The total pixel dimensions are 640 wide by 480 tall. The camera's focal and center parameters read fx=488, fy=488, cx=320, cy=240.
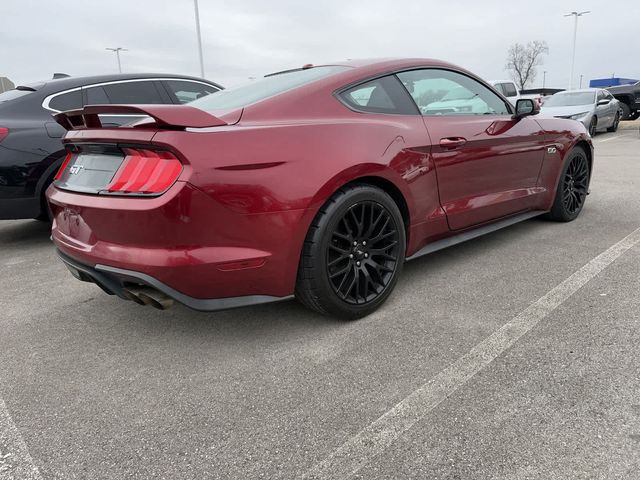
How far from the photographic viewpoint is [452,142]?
3152 mm

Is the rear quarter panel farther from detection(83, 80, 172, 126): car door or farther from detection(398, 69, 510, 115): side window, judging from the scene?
detection(83, 80, 172, 126): car door

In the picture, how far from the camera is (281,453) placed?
1.75m

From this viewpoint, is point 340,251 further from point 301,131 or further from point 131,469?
point 131,469

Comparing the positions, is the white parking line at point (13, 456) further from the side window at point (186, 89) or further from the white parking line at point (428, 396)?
the side window at point (186, 89)

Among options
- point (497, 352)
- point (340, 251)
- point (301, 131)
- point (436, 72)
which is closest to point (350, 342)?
point (340, 251)

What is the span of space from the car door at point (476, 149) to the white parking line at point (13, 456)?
2.53m

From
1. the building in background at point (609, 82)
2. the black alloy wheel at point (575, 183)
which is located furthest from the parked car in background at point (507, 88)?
the building in background at point (609, 82)

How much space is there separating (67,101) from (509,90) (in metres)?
14.4

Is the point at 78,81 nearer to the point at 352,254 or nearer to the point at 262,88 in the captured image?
the point at 262,88

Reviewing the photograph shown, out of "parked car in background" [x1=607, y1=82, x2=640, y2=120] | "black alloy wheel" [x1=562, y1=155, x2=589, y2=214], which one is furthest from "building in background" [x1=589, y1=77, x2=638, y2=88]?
"black alloy wheel" [x1=562, y1=155, x2=589, y2=214]

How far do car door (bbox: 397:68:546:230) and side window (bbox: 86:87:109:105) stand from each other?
10.8 feet

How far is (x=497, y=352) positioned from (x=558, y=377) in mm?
295

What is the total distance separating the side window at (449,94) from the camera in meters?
3.16

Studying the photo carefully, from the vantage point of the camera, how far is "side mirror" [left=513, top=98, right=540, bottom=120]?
3754 mm
